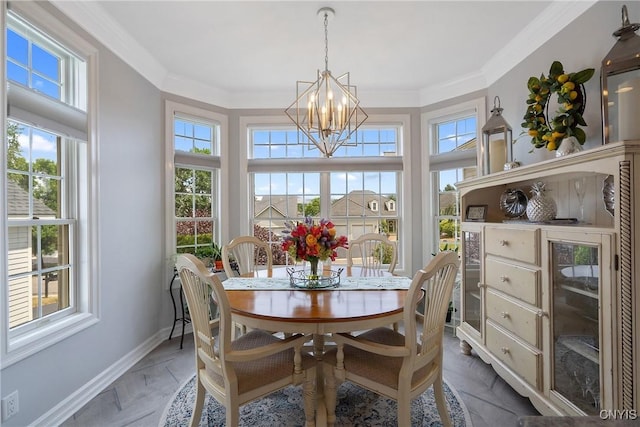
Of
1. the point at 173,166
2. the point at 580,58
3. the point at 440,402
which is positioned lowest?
the point at 440,402

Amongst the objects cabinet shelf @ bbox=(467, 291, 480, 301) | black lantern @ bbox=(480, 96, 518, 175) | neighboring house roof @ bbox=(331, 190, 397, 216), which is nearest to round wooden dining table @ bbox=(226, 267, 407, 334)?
cabinet shelf @ bbox=(467, 291, 480, 301)

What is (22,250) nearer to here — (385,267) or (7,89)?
(7,89)

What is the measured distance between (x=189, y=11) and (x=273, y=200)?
2.10 metres

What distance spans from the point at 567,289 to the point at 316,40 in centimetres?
249

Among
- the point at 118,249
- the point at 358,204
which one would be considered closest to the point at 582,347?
the point at 358,204

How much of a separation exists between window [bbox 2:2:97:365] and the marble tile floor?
548mm

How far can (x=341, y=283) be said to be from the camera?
2.25 m

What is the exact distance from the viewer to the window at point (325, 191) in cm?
383

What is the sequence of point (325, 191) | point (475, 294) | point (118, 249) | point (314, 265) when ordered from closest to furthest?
point (314, 265), point (118, 249), point (475, 294), point (325, 191)

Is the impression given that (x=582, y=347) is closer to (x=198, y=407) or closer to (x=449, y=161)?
(x=198, y=407)

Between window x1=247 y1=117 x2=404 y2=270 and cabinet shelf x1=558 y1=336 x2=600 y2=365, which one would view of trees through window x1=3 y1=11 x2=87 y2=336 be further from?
cabinet shelf x1=558 y1=336 x2=600 y2=365

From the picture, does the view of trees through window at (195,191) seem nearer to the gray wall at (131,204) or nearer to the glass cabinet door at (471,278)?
the gray wall at (131,204)

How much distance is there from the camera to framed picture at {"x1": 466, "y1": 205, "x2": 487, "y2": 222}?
2.57 m

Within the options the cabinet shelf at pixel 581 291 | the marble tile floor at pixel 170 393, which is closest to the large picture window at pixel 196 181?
the marble tile floor at pixel 170 393
